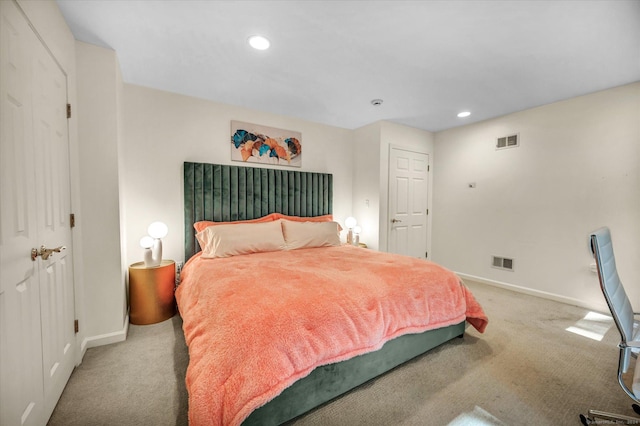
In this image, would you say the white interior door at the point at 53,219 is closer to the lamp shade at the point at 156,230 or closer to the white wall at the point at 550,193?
the lamp shade at the point at 156,230

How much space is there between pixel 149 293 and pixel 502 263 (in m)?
4.54

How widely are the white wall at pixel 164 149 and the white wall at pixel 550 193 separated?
3435 mm

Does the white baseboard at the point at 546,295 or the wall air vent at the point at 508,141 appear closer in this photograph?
the white baseboard at the point at 546,295

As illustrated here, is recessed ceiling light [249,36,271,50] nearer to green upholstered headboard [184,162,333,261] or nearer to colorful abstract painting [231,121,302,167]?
colorful abstract painting [231,121,302,167]

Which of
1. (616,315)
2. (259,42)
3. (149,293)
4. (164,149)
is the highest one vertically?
(259,42)

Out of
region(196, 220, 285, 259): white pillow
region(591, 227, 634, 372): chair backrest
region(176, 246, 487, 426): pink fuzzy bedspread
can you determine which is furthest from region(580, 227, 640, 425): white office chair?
region(196, 220, 285, 259): white pillow

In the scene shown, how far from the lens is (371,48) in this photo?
2.11 m

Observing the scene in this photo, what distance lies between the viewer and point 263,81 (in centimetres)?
269

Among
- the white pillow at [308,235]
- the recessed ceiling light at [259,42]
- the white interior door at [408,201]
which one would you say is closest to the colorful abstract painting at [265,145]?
the white pillow at [308,235]

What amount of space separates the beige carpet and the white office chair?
22 cm

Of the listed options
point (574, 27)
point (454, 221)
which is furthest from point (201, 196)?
point (454, 221)

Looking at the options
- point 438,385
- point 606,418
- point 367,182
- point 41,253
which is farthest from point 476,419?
point 367,182

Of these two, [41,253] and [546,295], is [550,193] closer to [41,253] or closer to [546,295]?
[546,295]

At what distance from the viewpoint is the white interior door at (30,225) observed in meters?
1.11
